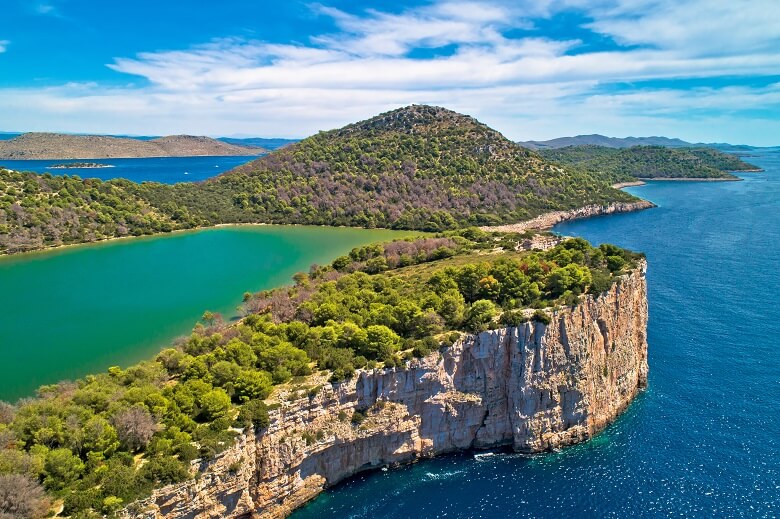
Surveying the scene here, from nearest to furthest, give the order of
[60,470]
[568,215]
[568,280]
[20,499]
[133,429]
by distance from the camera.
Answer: [20,499] < [60,470] < [133,429] < [568,280] < [568,215]

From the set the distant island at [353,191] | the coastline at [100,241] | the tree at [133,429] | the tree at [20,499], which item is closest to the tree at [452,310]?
the tree at [133,429]

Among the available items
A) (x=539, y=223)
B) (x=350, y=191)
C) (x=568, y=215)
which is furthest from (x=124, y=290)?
(x=568, y=215)

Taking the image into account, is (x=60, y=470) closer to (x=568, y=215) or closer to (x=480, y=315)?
(x=480, y=315)

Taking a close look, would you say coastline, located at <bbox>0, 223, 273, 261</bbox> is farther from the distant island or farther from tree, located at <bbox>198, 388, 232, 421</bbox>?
tree, located at <bbox>198, 388, 232, 421</bbox>

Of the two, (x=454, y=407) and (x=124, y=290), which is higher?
(x=124, y=290)

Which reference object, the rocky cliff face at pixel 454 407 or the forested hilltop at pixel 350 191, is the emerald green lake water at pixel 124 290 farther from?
the rocky cliff face at pixel 454 407

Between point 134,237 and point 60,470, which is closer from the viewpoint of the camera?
point 60,470
